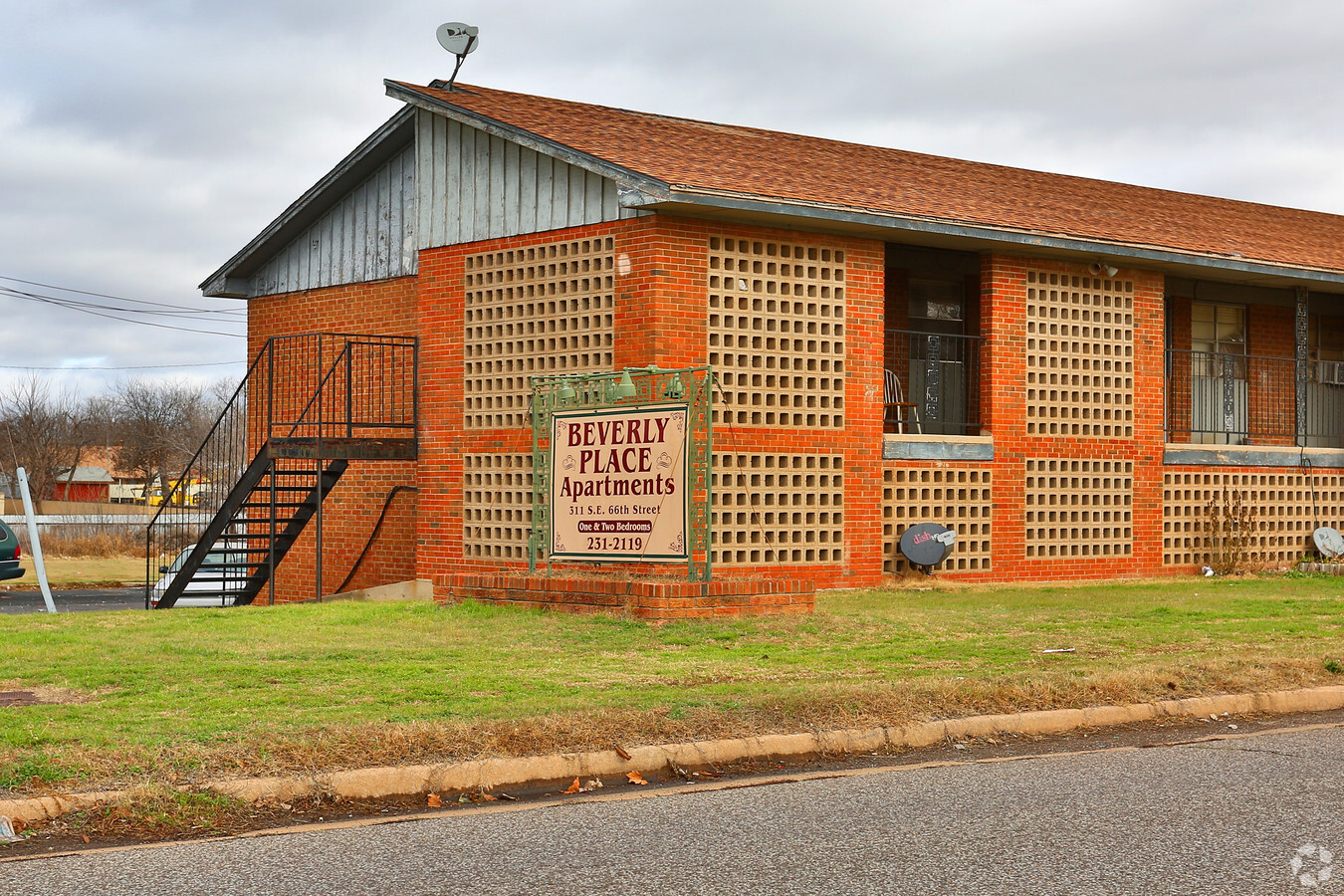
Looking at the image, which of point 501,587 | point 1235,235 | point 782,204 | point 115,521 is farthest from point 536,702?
point 115,521

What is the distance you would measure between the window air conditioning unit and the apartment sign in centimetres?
1504

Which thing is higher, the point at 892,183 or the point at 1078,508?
the point at 892,183

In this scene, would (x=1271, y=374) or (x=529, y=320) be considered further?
(x=1271, y=374)

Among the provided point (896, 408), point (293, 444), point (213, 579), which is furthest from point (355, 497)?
point (896, 408)

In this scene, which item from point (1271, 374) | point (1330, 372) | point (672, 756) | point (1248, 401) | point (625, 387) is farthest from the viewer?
point (1330, 372)

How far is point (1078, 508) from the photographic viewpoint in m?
19.5

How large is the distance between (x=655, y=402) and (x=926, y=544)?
18.7ft

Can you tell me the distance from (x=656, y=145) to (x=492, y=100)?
8.04ft

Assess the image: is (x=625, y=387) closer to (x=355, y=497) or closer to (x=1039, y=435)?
(x=1039, y=435)

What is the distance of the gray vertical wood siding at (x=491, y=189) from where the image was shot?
17.0 meters

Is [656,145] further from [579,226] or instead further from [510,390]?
[510,390]

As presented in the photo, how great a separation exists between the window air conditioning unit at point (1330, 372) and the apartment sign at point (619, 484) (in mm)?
15038

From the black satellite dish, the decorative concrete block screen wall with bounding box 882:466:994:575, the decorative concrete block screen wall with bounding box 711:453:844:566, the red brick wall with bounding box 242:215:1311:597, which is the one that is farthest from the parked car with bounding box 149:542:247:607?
the black satellite dish

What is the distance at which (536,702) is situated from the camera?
8602 millimetres
